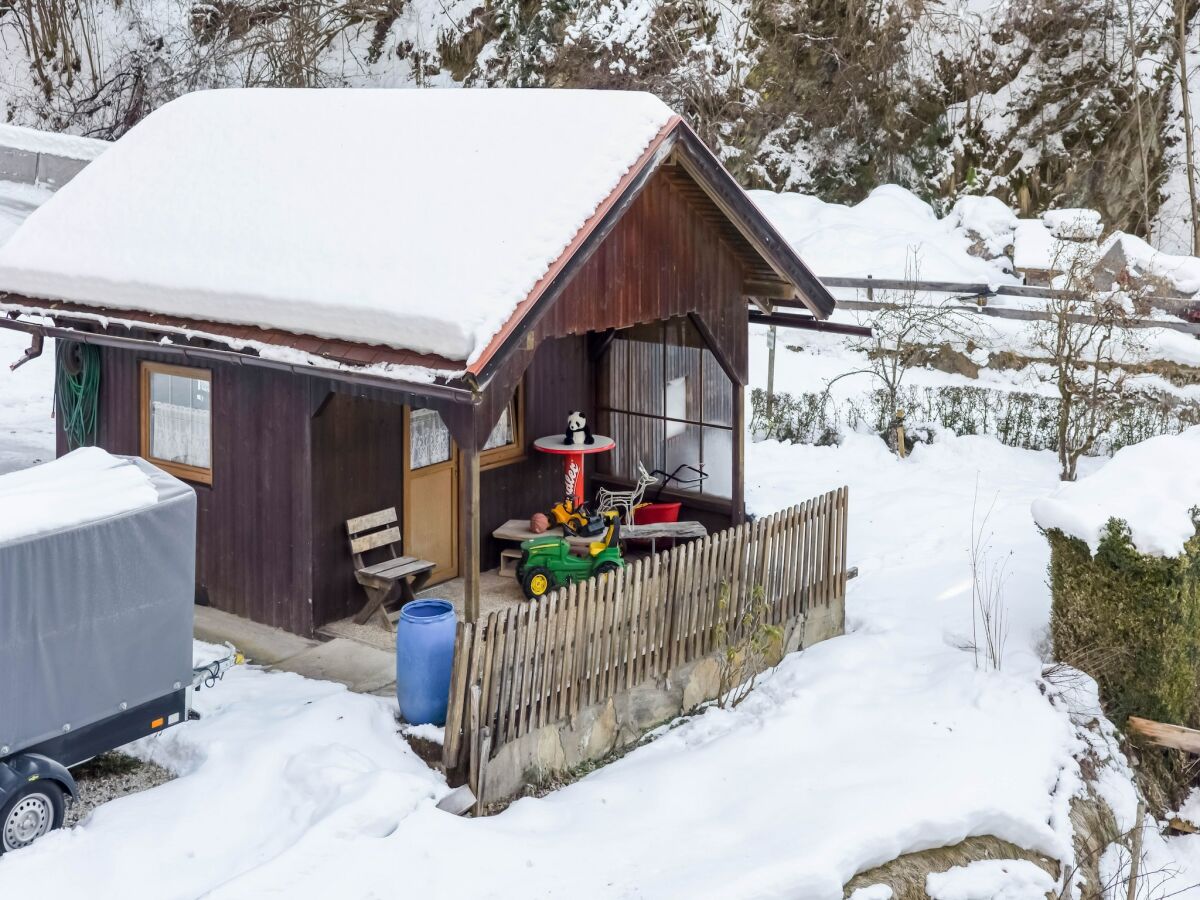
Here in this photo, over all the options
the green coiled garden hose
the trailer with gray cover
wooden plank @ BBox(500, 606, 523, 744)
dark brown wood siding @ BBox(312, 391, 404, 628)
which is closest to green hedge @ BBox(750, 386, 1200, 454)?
dark brown wood siding @ BBox(312, 391, 404, 628)

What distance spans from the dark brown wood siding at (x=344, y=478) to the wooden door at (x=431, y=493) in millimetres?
213

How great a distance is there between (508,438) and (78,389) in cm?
401

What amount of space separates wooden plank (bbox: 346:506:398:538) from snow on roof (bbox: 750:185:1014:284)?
43.6 feet

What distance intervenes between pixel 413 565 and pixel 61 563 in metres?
3.76

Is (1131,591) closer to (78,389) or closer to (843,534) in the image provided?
(843,534)

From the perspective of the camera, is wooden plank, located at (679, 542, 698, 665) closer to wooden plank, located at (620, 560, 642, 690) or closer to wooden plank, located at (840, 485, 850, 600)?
wooden plank, located at (620, 560, 642, 690)

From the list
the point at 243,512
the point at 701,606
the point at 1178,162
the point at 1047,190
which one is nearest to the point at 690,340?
the point at 701,606

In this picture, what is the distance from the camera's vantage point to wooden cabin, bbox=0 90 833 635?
9078 millimetres

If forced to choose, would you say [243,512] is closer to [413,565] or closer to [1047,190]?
[413,565]

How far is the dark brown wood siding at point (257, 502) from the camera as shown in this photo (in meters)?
10.2

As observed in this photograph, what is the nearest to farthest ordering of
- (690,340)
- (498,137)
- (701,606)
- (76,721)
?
(76,721) < (701,606) < (498,137) < (690,340)

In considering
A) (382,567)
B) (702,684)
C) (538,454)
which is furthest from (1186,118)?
(382,567)

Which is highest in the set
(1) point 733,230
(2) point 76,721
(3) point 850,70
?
(3) point 850,70

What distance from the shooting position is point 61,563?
7.14m
